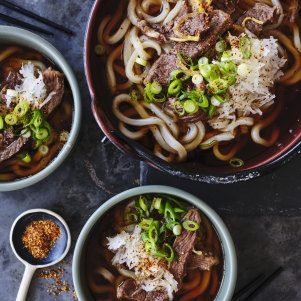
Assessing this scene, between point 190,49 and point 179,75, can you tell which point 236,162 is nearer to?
point 179,75

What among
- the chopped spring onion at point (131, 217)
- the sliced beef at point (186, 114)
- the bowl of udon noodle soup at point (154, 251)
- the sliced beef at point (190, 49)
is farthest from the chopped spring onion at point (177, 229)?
the sliced beef at point (190, 49)

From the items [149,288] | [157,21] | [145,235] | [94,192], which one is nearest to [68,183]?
[94,192]

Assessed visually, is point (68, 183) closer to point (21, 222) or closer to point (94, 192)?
point (94, 192)

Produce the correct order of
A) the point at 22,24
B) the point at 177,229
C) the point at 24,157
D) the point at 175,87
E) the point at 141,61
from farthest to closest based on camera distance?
the point at 22,24, the point at 24,157, the point at 177,229, the point at 141,61, the point at 175,87

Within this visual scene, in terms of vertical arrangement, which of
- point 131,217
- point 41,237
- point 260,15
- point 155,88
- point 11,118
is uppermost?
point 260,15

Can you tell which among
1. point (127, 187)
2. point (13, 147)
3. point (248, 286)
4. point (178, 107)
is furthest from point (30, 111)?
point (248, 286)

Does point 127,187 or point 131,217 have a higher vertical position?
point 127,187
